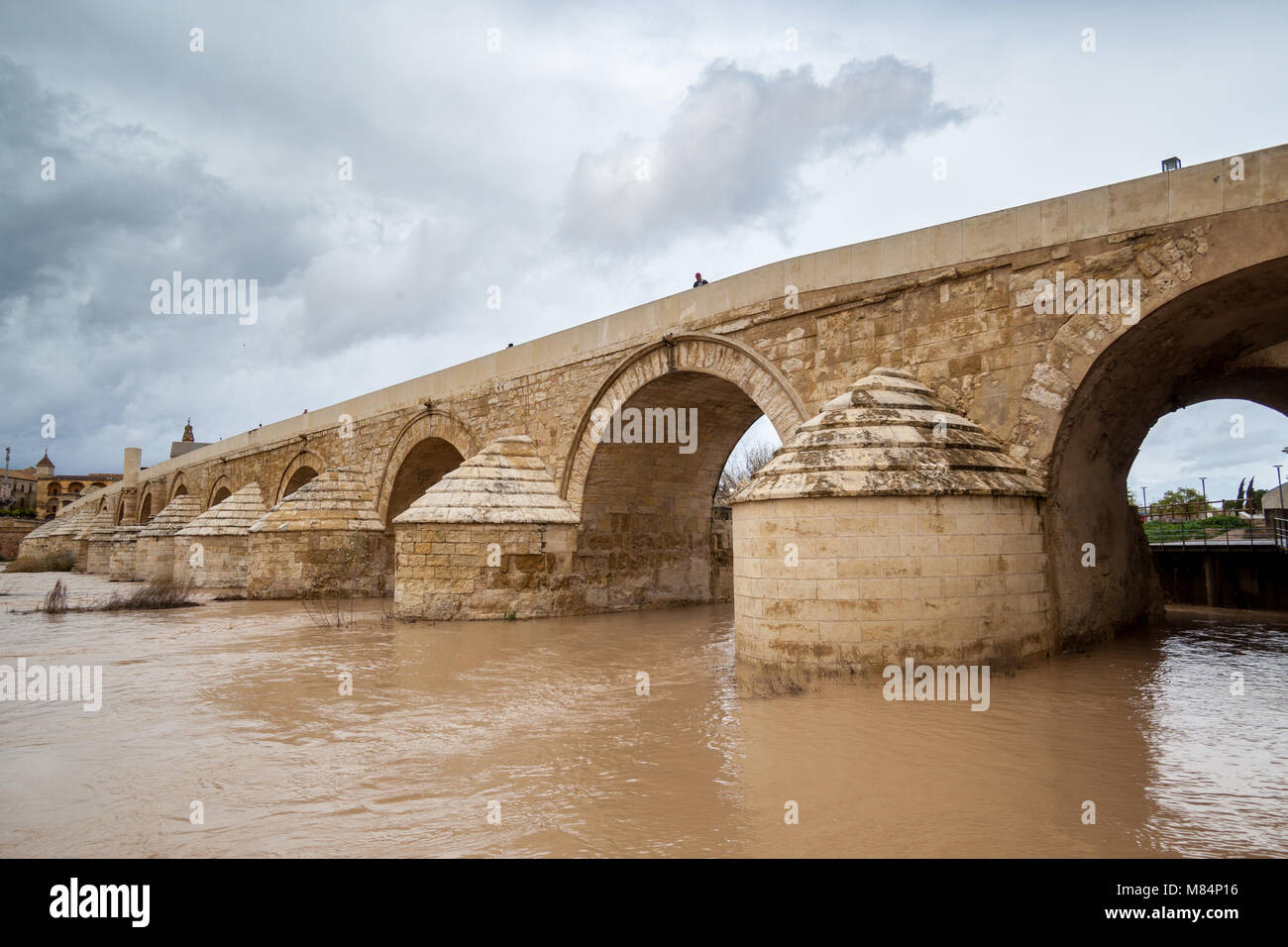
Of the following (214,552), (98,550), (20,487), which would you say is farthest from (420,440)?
(20,487)

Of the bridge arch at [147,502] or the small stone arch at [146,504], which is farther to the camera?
the small stone arch at [146,504]

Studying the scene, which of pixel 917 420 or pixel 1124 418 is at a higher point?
pixel 1124 418

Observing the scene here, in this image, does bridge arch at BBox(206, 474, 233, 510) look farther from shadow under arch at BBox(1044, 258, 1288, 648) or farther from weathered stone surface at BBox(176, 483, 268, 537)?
shadow under arch at BBox(1044, 258, 1288, 648)

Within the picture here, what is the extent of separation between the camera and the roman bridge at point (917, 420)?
17.6ft

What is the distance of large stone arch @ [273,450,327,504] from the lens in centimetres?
1864

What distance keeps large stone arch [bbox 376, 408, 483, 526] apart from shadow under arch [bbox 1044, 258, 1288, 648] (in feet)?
29.2

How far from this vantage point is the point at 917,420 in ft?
19.6

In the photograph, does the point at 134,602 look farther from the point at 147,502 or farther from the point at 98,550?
the point at 147,502

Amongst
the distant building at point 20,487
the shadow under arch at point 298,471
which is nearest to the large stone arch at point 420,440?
the shadow under arch at point 298,471

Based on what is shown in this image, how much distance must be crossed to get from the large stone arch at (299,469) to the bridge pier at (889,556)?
1502 centimetres

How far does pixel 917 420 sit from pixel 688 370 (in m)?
3.95

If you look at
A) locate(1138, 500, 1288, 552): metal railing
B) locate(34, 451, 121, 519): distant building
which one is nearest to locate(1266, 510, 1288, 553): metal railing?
locate(1138, 500, 1288, 552): metal railing

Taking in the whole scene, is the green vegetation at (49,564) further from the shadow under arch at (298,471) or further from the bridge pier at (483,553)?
the bridge pier at (483,553)

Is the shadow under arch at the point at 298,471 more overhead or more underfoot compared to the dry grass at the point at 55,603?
more overhead
